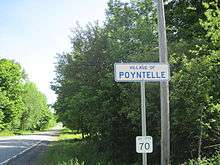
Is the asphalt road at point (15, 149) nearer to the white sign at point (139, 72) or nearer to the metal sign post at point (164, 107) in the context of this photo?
the metal sign post at point (164, 107)

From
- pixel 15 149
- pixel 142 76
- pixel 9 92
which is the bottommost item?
pixel 15 149

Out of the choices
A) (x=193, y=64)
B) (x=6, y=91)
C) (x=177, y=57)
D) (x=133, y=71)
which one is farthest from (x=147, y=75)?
(x=6, y=91)

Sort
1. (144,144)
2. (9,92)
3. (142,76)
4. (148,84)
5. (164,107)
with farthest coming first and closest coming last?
(9,92) < (148,84) < (164,107) < (142,76) < (144,144)

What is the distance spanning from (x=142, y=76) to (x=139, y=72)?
0.10 m

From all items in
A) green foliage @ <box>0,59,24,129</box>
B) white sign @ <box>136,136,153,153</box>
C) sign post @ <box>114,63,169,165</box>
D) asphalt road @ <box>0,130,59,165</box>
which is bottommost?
A: asphalt road @ <box>0,130,59,165</box>

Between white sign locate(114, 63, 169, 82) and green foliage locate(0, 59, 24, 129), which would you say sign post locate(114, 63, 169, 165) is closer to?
white sign locate(114, 63, 169, 82)

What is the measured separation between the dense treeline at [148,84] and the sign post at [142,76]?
290 cm

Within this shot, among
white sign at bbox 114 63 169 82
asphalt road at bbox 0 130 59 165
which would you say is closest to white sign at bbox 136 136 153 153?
white sign at bbox 114 63 169 82

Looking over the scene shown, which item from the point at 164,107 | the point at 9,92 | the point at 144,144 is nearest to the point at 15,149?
the point at 164,107

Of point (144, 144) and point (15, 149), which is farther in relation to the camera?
point (15, 149)

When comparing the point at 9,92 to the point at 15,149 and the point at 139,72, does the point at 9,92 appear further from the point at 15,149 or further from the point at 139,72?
the point at 139,72

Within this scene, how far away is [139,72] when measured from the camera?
985 cm

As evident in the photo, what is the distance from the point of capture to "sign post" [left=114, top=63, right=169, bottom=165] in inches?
382

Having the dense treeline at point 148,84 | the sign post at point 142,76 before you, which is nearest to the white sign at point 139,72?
the sign post at point 142,76
